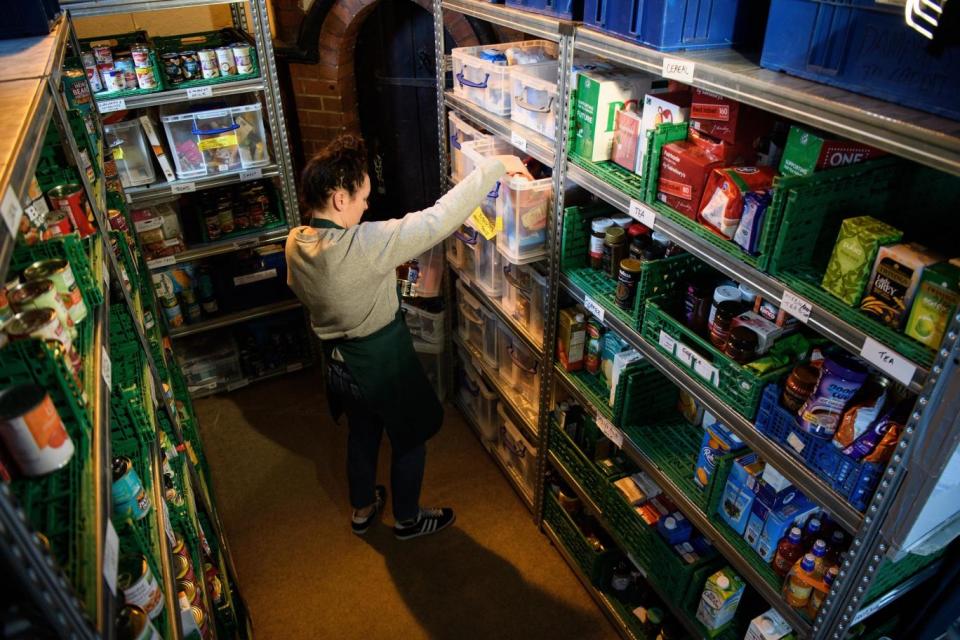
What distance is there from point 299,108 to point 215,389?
187cm

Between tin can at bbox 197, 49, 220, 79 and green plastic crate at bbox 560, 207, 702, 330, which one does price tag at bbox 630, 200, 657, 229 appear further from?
tin can at bbox 197, 49, 220, 79

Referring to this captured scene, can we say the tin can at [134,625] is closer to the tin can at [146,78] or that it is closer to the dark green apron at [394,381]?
Answer: the dark green apron at [394,381]

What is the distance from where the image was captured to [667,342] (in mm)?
1944

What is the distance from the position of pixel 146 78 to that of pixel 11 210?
8.12 ft

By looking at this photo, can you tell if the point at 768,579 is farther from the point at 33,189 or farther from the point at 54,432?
the point at 33,189

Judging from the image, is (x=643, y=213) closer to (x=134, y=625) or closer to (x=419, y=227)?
(x=419, y=227)

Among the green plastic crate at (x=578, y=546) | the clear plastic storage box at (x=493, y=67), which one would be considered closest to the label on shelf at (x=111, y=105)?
the clear plastic storage box at (x=493, y=67)

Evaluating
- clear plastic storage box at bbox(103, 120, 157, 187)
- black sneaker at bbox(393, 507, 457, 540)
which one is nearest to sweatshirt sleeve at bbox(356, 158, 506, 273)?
black sneaker at bbox(393, 507, 457, 540)

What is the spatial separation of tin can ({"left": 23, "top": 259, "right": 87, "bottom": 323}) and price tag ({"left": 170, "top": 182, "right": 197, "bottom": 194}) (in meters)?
2.05

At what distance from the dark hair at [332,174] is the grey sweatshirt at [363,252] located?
115mm

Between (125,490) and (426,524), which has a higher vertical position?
(125,490)

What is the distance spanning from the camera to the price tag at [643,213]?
74.0 inches

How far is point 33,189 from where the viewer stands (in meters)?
1.71

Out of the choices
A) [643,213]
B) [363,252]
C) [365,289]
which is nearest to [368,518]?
[365,289]
